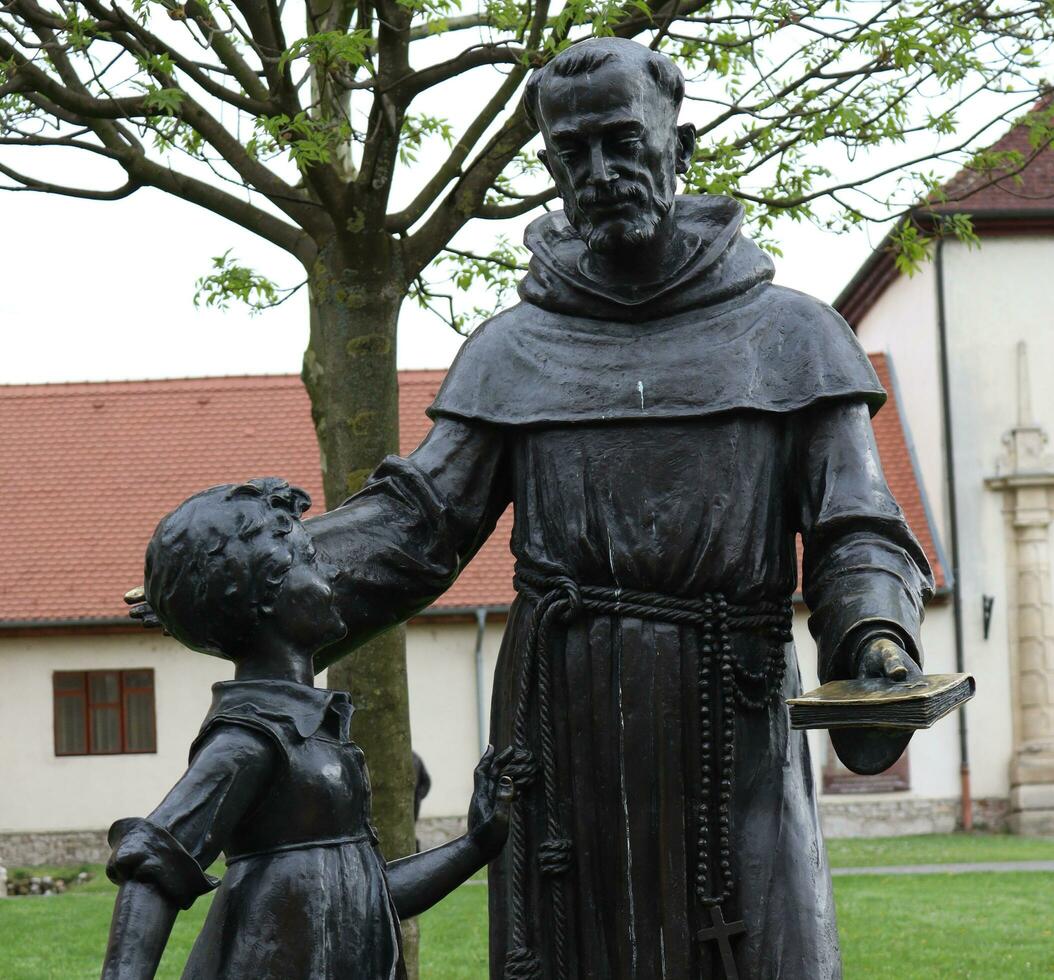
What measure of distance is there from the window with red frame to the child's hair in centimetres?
2244

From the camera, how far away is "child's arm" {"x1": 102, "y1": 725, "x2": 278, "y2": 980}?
2.93 metres

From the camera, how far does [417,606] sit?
3.99 meters

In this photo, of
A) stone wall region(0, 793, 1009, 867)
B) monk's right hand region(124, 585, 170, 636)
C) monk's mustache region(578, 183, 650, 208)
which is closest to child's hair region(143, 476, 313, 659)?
monk's right hand region(124, 585, 170, 636)

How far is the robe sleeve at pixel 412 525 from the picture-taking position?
3.84 m

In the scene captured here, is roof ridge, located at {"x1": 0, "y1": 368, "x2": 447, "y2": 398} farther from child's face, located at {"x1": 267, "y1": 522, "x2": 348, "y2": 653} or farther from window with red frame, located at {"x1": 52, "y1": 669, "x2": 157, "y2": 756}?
child's face, located at {"x1": 267, "y1": 522, "x2": 348, "y2": 653}

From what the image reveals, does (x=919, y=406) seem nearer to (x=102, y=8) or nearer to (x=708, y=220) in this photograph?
(x=102, y=8)

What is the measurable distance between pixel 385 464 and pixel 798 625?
21.9 metres

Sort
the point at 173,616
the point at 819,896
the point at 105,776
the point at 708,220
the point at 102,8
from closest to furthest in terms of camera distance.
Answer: the point at 173,616 → the point at 819,896 → the point at 708,220 → the point at 102,8 → the point at 105,776

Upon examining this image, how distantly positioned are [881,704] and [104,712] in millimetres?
23053

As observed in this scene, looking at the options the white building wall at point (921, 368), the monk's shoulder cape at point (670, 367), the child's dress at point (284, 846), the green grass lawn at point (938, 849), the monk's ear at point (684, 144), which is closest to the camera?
the child's dress at point (284, 846)

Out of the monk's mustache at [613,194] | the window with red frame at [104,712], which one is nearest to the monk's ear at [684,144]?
the monk's mustache at [613,194]

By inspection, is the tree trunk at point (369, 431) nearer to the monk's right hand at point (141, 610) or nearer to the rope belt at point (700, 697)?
the monk's right hand at point (141, 610)

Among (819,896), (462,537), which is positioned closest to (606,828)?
(819,896)

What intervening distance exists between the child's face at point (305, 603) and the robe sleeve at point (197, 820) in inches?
8.3
